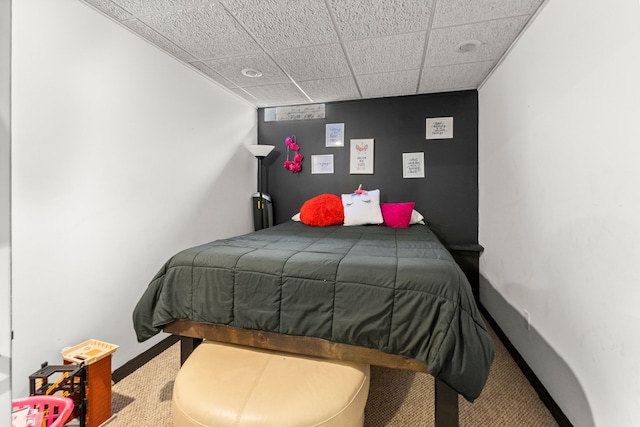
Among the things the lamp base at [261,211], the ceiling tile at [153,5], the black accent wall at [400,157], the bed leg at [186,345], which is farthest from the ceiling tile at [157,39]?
the bed leg at [186,345]

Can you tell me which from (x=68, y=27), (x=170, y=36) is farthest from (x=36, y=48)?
(x=170, y=36)

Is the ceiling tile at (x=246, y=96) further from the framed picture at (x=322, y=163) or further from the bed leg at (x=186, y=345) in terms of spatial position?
the bed leg at (x=186, y=345)

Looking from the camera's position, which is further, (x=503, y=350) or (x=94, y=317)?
(x=503, y=350)

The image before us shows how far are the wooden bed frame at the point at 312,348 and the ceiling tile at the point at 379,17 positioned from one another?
186 centimetres

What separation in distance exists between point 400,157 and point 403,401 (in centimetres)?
239

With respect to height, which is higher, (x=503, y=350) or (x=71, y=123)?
(x=71, y=123)

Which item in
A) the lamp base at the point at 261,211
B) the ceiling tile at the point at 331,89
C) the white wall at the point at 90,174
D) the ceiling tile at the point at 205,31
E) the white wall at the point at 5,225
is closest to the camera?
the white wall at the point at 5,225

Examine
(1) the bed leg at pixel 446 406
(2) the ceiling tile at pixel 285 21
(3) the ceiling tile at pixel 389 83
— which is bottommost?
(1) the bed leg at pixel 446 406

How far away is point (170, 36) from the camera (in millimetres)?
2012

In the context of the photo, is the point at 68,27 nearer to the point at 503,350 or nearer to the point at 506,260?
the point at 506,260

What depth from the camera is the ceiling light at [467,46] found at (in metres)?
2.08

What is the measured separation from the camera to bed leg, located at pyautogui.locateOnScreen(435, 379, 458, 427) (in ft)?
4.06

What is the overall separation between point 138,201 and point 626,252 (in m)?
2.58

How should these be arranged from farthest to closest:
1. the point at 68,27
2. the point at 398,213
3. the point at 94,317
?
1. the point at 398,213
2. the point at 94,317
3. the point at 68,27
